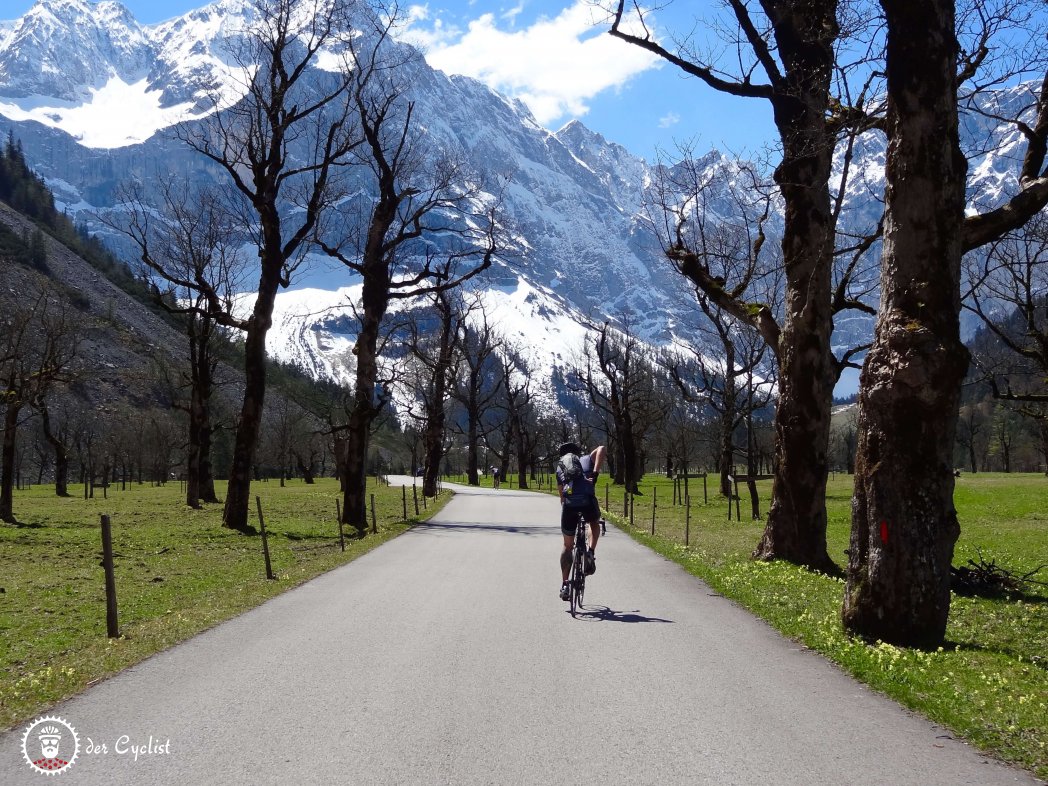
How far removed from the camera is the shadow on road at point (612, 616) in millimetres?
9445

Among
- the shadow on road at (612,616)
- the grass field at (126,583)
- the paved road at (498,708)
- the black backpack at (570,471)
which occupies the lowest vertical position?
the grass field at (126,583)

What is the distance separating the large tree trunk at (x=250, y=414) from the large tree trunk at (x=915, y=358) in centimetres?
1821

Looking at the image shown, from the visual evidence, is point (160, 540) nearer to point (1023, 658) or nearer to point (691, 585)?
point (691, 585)

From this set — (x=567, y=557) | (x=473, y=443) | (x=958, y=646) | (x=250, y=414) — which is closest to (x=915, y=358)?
(x=958, y=646)

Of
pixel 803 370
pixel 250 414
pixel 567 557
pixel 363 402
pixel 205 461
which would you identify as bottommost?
pixel 567 557

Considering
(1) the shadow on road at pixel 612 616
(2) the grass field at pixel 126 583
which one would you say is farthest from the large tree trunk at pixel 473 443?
(1) the shadow on road at pixel 612 616

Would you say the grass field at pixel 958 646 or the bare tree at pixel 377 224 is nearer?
the grass field at pixel 958 646

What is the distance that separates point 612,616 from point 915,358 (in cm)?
432

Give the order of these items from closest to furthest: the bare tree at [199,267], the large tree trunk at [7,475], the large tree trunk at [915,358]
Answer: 1. the large tree trunk at [915,358]
2. the large tree trunk at [7,475]
3. the bare tree at [199,267]

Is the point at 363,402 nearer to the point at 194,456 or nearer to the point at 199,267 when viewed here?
the point at 199,267

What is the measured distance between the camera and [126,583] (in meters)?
14.1

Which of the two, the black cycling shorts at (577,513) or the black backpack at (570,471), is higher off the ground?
the black backpack at (570,471)

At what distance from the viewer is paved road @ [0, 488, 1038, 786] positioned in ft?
15.7

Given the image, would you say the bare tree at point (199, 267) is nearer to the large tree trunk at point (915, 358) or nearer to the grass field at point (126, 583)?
the grass field at point (126, 583)
